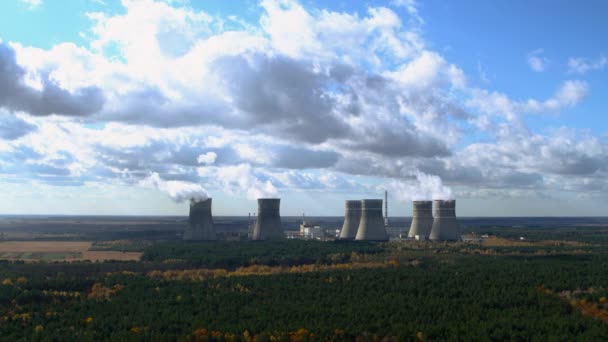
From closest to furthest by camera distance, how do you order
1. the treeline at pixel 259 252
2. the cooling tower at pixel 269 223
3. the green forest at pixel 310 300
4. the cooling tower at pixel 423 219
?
the green forest at pixel 310 300
the treeline at pixel 259 252
the cooling tower at pixel 269 223
the cooling tower at pixel 423 219

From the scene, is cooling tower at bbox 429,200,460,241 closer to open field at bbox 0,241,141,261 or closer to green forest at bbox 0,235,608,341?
green forest at bbox 0,235,608,341

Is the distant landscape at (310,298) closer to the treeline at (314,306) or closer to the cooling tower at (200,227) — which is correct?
the treeline at (314,306)

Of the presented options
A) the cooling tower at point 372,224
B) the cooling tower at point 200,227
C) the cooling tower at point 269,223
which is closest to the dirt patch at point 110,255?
the cooling tower at point 200,227

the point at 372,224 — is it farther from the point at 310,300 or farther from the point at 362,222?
the point at 310,300

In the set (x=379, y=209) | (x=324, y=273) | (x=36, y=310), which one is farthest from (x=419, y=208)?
(x=36, y=310)

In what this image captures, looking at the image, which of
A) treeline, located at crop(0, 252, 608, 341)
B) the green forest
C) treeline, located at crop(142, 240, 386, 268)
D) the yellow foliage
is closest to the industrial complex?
treeline, located at crop(142, 240, 386, 268)

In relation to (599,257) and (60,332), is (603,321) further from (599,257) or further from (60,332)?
(599,257)
